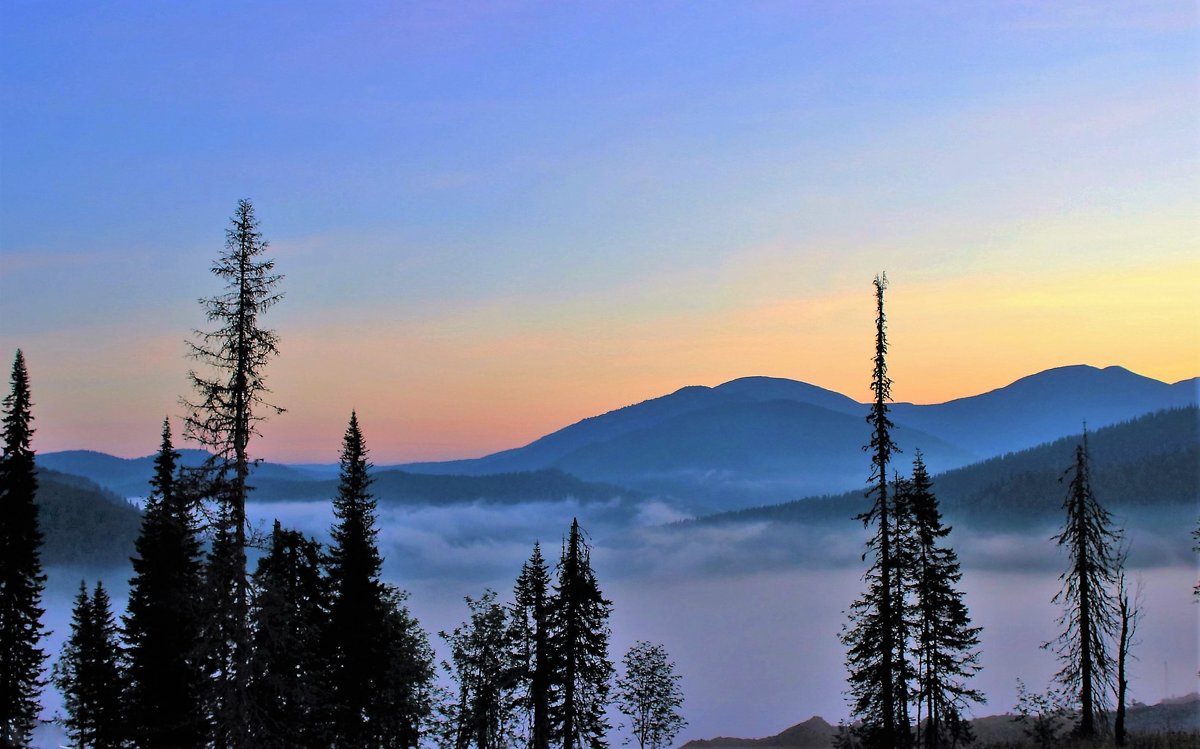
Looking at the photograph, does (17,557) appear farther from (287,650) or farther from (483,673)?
(483,673)

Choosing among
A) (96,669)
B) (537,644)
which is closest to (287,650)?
(537,644)

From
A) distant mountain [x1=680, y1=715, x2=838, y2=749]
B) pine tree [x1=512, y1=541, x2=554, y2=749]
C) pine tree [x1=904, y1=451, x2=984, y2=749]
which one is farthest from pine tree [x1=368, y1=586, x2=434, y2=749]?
distant mountain [x1=680, y1=715, x2=838, y2=749]

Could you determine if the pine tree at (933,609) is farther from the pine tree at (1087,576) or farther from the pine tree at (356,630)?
the pine tree at (356,630)

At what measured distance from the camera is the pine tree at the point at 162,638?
1426 inches

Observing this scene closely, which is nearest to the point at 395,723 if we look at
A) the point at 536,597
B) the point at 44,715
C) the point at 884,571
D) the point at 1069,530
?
the point at 536,597

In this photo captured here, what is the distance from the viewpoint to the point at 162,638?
37656 mm

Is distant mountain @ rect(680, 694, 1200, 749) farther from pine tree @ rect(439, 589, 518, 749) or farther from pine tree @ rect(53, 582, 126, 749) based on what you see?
pine tree @ rect(53, 582, 126, 749)

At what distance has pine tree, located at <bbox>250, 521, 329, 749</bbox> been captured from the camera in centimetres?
2512

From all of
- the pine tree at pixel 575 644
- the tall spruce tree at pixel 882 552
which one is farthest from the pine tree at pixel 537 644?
the tall spruce tree at pixel 882 552

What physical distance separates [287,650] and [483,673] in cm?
2965

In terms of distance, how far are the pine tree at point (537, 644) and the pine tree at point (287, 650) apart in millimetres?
9690

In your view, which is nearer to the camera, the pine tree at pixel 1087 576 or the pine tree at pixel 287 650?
the pine tree at pixel 287 650

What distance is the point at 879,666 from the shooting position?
36156 mm

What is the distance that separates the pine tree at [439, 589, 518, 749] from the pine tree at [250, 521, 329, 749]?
564 inches
